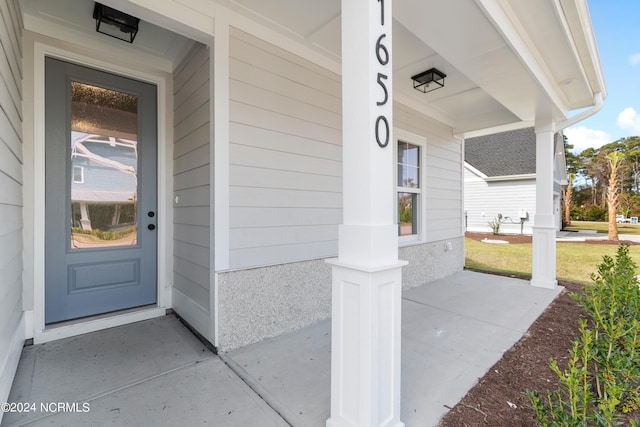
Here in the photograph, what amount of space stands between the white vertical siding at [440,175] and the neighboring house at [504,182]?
25.7 ft

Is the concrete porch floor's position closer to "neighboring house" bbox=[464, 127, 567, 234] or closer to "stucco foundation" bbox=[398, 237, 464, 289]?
"stucco foundation" bbox=[398, 237, 464, 289]

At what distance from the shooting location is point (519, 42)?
258 centimetres

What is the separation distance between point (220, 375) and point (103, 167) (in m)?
2.18

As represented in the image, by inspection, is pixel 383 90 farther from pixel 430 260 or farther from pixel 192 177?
pixel 430 260

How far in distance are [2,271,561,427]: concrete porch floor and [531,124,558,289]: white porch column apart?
1853 mm

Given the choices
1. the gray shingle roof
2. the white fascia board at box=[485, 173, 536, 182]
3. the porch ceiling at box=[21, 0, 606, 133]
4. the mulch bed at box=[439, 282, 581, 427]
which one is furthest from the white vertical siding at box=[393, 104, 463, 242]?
the gray shingle roof

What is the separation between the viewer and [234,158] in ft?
7.78

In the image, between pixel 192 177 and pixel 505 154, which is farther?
pixel 505 154

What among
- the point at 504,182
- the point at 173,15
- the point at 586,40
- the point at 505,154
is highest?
the point at 505,154

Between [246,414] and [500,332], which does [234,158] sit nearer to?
[246,414]

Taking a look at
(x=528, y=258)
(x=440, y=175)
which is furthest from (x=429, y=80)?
(x=528, y=258)

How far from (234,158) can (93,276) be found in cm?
175

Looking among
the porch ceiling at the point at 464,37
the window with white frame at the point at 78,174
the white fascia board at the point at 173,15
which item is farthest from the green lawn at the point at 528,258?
the window with white frame at the point at 78,174

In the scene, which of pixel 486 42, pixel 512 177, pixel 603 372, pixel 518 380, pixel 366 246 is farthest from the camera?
pixel 512 177
